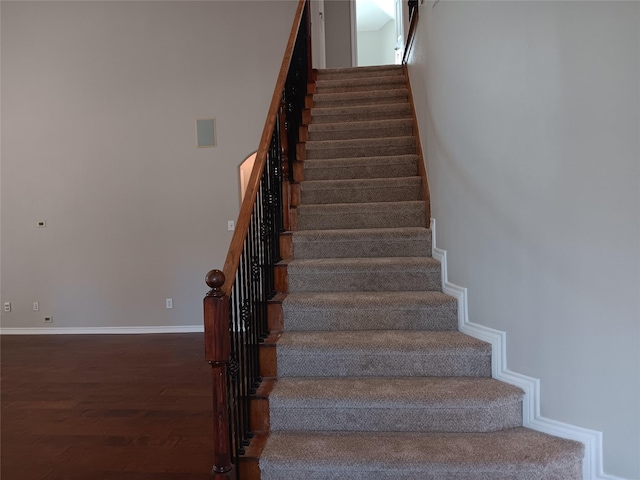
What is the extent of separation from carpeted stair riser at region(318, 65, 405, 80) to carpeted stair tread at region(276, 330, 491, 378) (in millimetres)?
3600

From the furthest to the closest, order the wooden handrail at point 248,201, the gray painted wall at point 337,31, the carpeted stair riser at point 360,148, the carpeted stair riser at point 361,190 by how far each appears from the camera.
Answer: the gray painted wall at point 337,31 < the carpeted stair riser at point 360,148 < the carpeted stair riser at point 361,190 < the wooden handrail at point 248,201

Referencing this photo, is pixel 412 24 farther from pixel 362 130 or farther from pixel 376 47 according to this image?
pixel 376 47

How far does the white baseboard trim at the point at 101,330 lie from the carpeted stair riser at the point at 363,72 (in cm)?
355

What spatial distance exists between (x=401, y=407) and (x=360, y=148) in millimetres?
2437

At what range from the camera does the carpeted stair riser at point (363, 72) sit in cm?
482

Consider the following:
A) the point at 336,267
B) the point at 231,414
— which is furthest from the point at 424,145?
the point at 231,414

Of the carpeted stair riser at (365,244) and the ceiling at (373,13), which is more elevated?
the ceiling at (373,13)

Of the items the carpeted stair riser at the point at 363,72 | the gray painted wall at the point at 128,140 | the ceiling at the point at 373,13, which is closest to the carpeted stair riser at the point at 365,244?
the gray painted wall at the point at 128,140

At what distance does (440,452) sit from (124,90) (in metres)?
5.35

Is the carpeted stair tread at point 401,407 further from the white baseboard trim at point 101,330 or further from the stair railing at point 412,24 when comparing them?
the white baseboard trim at point 101,330

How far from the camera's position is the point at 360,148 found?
3.73 meters

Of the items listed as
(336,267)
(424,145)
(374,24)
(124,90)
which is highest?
(374,24)

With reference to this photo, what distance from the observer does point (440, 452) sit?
172cm

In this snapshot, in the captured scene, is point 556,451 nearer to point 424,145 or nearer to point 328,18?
point 424,145
